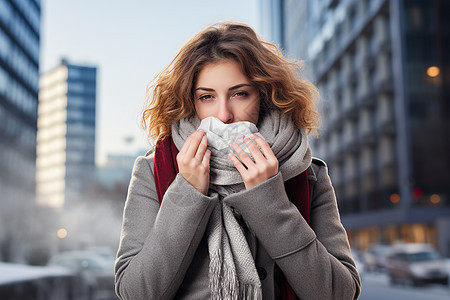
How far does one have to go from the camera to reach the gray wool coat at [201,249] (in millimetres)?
1524

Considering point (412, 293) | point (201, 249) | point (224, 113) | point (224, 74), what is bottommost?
point (412, 293)

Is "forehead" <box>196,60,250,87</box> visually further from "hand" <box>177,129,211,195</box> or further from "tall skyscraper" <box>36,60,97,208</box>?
"tall skyscraper" <box>36,60,97,208</box>

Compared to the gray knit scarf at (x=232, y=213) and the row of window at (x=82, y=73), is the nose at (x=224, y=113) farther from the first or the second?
the row of window at (x=82, y=73)

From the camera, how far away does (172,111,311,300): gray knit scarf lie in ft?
4.97

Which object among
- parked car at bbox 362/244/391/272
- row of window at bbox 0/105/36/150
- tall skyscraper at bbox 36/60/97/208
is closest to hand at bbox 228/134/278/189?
parked car at bbox 362/244/391/272

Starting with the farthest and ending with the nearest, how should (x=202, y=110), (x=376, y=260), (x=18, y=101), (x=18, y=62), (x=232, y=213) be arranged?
(x=18, y=101)
(x=18, y=62)
(x=376, y=260)
(x=202, y=110)
(x=232, y=213)

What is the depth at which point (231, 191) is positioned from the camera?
63.8 inches

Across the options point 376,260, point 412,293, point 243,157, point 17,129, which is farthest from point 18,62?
point 243,157

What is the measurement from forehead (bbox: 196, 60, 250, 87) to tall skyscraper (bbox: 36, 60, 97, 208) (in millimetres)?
39699

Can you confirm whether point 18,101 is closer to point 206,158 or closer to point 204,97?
point 204,97

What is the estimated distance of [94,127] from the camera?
46.8 metres

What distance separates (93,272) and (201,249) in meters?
10.6

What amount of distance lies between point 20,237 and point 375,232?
79.6ft

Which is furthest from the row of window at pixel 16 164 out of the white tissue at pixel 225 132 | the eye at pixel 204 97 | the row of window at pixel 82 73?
the white tissue at pixel 225 132
